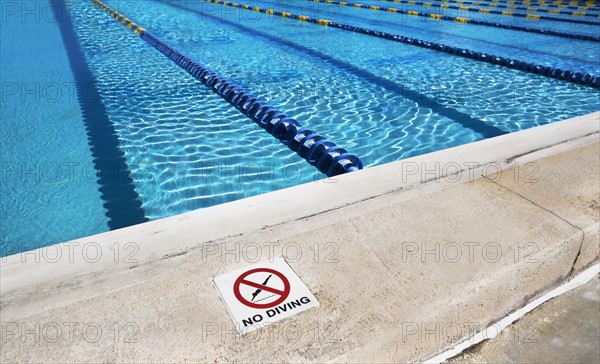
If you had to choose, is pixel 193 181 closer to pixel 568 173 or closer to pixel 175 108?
pixel 175 108

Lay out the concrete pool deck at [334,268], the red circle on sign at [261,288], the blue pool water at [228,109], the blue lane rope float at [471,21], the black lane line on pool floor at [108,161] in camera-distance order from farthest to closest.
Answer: the blue lane rope float at [471,21], the blue pool water at [228,109], the black lane line on pool floor at [108,161], the red circle on sign at [261,288], the concrete pool deck at [334,268]

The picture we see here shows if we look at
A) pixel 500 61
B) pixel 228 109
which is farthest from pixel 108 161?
pixel 500 61

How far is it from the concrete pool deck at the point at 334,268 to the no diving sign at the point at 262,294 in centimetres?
4

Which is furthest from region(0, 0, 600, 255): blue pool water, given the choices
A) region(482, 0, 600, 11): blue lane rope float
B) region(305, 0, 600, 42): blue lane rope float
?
region(482, 0, 600, 11): blue lane rope float

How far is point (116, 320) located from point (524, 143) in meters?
2.73

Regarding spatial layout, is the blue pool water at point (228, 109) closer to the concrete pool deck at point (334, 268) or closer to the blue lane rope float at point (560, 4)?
the concrete pool deck at point (334, 268)

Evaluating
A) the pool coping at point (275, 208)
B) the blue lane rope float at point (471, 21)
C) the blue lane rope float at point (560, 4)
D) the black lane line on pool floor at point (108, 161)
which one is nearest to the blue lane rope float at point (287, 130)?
the pool coping at point (275, 208)

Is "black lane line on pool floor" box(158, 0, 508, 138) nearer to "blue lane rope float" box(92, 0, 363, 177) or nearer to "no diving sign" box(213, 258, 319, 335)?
"blue lane rope float" box(92, 0, 363, 177)

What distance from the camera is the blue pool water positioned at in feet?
11.8

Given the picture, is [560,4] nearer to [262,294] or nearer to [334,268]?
[334,268]

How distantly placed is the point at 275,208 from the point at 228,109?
3.22m

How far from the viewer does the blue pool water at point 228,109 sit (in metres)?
3.60

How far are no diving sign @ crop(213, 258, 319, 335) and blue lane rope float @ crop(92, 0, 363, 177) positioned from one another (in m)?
1.67

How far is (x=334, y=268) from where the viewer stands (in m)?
1.81
